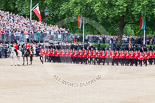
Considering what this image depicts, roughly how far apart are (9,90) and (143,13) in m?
38.1

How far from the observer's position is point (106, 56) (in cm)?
3647

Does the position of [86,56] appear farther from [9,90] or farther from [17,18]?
[9,90]

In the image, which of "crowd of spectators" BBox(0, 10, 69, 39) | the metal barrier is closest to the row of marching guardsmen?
the metal barrier

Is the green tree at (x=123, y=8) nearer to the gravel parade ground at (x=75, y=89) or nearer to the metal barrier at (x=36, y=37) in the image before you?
the metal barrier at (x=36, y=37)

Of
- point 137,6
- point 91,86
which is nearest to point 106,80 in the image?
point 91,86

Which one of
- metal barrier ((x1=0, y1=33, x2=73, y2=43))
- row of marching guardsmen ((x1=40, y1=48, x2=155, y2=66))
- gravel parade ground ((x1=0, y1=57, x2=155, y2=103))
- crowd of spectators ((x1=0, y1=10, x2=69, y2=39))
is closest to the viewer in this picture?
gravel parade ground ((x1=0, y1=57, x2=155, y2=103))

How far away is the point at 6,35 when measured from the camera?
143ft

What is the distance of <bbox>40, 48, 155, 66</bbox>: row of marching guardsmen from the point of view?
36.0m

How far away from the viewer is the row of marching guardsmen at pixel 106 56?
36.0m

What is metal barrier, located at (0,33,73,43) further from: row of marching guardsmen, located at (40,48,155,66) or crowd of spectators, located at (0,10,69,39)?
row of marching guardsmen, located at (40,48,155,66)

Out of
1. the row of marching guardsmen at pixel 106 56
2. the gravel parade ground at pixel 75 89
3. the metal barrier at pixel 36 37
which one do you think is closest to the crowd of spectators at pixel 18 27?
the metal barrier at pixel 36 37

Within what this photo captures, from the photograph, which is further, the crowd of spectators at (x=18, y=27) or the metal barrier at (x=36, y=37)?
the crowd of spectators at (x=18, y=27)

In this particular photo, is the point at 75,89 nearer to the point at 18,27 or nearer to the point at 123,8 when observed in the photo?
the point at 18,27

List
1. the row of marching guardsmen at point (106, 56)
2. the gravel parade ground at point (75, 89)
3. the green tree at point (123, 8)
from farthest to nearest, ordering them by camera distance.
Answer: the green tree at point (123, 8) < the row of marching guardsmen at point (106, 56) < the gravel parade ground at point (75, 89)
